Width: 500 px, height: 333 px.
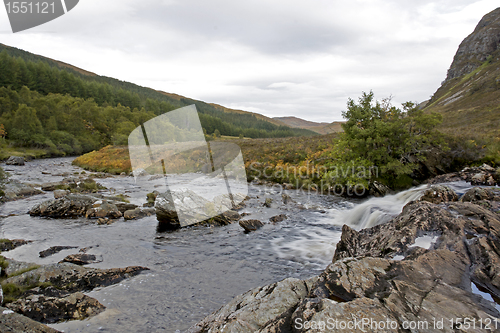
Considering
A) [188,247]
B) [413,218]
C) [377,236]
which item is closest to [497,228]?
[413,218]

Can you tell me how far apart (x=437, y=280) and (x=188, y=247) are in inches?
327

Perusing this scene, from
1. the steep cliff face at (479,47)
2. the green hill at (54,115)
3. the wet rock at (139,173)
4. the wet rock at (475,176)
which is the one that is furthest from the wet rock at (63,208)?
the steep cliff face at (479,47)

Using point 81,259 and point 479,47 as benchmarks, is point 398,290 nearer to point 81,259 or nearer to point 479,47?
point 81,259

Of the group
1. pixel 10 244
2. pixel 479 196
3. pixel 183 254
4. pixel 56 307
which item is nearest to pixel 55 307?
pixel 56 307

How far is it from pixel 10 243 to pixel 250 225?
9.56 metres

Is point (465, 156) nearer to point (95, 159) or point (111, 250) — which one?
point (111, 250)

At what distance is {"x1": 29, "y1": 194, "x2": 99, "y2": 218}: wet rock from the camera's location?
13.0 meters

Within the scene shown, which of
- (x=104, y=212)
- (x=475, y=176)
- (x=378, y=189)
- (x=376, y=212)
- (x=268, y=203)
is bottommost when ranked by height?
(x=268, y=203)

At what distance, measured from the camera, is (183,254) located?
927cm

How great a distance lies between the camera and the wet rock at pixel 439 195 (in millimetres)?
10977

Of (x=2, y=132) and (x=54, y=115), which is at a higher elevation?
(x=54, y=115)

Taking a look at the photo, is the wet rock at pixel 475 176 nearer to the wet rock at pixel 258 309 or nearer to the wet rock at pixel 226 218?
the wet rock at pixel 226 218

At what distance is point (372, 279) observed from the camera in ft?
13.2

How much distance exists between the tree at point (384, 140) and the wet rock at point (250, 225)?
8.72m
